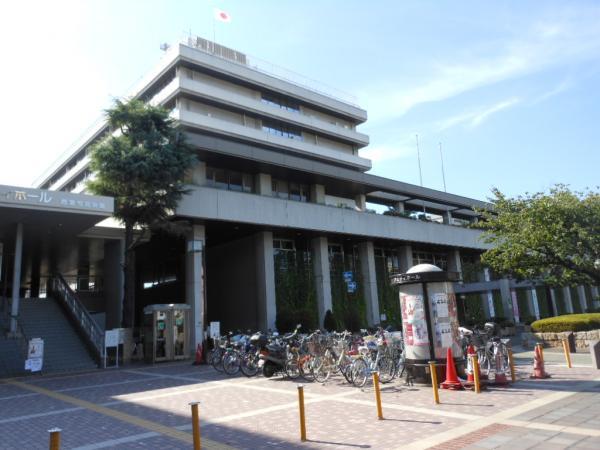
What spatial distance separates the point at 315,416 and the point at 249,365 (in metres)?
7.07

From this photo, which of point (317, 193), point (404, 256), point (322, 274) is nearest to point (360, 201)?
point (317, 193)

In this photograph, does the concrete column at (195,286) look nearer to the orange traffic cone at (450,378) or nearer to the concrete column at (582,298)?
the orange traffic cone at (450,378)

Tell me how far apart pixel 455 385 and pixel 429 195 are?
103 ft

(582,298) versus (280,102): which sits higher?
(280,102)

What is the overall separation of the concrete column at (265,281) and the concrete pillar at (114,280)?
7.92 meters

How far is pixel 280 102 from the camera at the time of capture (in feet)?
144

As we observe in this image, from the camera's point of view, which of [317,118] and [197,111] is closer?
[197,111]

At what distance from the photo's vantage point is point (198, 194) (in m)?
24.4

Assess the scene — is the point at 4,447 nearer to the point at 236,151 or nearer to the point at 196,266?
the point at 196,266

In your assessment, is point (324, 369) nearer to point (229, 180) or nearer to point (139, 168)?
point (139, 168)

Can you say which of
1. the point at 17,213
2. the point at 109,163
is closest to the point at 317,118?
the point at 109,163

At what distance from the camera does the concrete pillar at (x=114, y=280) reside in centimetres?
2619

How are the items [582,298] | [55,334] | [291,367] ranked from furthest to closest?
[582,298]
[55,334]
[291,367]

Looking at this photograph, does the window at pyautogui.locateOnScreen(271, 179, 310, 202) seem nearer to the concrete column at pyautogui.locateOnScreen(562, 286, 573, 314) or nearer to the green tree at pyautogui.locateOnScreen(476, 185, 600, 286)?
the green tree at pyautogui.locateOnScreen(476, 185, 600, 286)
